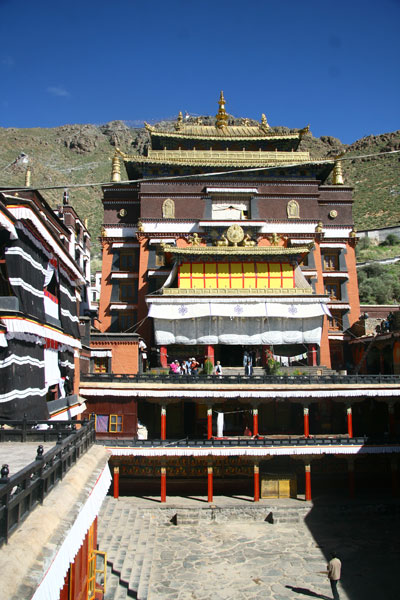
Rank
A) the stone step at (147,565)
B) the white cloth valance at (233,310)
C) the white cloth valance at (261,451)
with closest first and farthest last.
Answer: the stone step at (147,565) → the white cloth valance at (261,451) → the white cloth valance at (233,310)

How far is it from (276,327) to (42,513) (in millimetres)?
26640

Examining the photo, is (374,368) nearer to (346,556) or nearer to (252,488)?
(252,488)

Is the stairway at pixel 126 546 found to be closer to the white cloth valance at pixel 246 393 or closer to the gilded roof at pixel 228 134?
the white cloth valance at pixel 246 393

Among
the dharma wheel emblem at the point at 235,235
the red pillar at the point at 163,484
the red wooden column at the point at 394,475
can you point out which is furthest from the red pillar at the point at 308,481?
the dharma wheel emblem at the point at 235,235

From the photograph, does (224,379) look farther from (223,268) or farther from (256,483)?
(223,268)

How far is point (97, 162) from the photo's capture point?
132 meters

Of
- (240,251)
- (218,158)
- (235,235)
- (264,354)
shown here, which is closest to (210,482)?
(264,354)

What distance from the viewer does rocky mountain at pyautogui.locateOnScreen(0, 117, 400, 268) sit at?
9681 centimetres

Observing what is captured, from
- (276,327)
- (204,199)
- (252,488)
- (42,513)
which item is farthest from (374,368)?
(42,513)

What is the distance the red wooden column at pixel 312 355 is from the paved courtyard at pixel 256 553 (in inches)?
403

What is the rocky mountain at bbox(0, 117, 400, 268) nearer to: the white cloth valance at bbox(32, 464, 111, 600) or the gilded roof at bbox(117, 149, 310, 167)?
the gilded roof at bbox(117, 149, 310, 167)

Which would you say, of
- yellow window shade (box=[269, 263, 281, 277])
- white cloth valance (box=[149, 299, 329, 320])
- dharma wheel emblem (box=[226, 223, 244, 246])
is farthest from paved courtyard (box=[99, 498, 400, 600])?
dharma wheel emblem (box=[226, 223, 244, 246])

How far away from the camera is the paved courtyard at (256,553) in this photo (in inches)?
666

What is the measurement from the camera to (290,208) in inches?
1539
